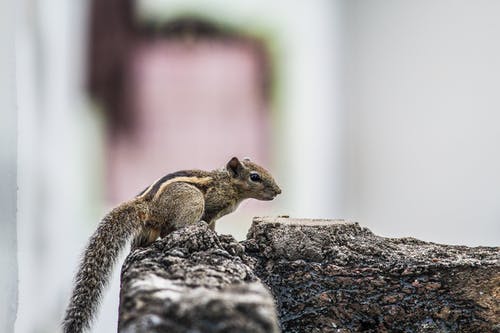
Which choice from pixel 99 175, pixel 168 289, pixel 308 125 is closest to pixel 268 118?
pixel 308 125

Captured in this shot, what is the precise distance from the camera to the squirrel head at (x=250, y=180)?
6.09 feet

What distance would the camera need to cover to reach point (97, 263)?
1332 mm

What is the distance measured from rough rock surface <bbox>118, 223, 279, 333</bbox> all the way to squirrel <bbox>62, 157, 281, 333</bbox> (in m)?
0.11

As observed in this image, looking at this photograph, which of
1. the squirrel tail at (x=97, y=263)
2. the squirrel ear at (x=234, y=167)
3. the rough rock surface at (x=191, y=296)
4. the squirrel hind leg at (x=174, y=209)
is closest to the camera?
the rough rock surface at (x=191, y=296)

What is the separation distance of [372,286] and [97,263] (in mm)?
599

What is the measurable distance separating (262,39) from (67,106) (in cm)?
95

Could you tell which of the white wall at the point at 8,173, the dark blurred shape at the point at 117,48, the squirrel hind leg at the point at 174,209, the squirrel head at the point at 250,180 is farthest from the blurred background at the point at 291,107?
the squirrel hind leg at the point at 174,209

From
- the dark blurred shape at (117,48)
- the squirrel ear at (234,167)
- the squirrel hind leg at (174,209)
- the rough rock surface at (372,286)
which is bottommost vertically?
the rough rock surface at (372,286)

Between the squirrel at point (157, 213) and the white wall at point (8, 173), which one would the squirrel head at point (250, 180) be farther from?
the white wall at point (8, 173)

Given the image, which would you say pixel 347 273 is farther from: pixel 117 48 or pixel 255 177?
pixel 117 48

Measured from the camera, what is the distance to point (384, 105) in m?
2.97

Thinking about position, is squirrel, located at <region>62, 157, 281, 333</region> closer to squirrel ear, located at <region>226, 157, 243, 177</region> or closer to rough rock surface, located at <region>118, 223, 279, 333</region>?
squirrel ear, located at <region>226, 157, 243, 177</region>

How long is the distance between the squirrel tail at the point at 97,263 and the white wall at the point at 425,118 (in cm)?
172

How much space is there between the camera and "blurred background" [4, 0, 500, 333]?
108 inches
